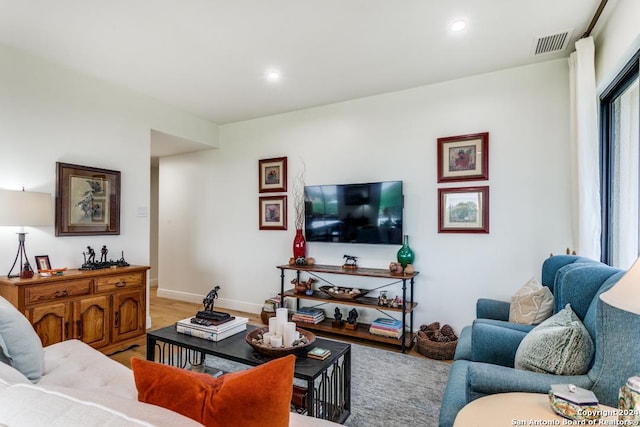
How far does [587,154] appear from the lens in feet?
8.38

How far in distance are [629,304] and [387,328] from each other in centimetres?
259

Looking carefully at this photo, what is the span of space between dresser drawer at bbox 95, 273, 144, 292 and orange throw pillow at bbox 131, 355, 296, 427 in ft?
8.94

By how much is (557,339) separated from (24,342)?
2.33 m

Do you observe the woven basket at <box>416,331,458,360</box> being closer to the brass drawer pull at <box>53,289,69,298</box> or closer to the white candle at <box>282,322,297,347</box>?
the white candle at <box>282,322,297,347</box>

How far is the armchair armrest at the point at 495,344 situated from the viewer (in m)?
1.79

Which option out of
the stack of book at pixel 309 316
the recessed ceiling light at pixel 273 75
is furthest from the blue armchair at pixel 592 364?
the recessed ceiling light at pixel 273 75

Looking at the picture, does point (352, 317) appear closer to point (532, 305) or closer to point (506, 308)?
point (506, 308)

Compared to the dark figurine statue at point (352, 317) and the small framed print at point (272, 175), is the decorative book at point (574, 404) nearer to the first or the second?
the dark figurine statue at point (352, 317)

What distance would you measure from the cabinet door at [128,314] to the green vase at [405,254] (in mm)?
2751

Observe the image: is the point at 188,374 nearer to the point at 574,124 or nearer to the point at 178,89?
the point at 574,124

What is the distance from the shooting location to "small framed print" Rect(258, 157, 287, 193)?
174 inches

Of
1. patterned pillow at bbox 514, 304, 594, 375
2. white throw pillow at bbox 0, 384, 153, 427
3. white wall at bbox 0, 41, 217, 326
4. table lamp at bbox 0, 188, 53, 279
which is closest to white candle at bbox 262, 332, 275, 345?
patterned pillow at bbox 514, 304, 594, 375

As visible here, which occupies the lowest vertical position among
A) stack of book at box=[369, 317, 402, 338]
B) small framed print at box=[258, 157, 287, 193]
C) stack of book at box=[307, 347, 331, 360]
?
stack of book at box=[369, 317, 402, 338]

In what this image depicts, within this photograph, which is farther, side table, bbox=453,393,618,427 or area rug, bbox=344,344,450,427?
area rug, bbox=344,344,450,427
